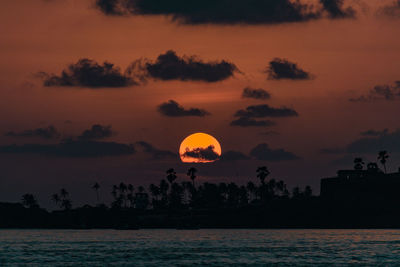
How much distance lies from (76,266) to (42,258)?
22.0 metres

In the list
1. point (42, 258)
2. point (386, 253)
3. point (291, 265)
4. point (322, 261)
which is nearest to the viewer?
point (291, 265)

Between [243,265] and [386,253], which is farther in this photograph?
[386,253]

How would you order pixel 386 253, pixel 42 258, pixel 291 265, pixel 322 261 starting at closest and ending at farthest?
pixel 291 265
pixel 322 261
pixel 42 258
pixel 386 253

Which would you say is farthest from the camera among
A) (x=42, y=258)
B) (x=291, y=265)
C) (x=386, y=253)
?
(x=386, y=253)

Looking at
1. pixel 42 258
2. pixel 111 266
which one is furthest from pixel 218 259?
pixel 42 258

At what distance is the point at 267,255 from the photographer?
14075 centimetres

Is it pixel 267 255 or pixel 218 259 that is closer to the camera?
pixel 218 259

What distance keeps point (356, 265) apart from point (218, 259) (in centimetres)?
2538

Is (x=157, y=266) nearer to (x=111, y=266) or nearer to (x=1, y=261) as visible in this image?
(x=111, y=266)

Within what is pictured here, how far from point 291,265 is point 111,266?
28.1m

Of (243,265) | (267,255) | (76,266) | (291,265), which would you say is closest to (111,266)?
(76,266)

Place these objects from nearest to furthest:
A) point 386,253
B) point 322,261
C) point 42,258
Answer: point 322,261
point 42,258
point 386,253

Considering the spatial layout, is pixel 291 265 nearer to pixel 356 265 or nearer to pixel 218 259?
pixel 356 265

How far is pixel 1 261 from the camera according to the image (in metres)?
127
